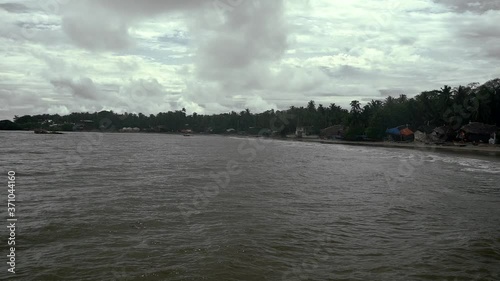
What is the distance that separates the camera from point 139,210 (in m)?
12.5

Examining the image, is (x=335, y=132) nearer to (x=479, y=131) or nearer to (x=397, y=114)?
(x=397, y=114)

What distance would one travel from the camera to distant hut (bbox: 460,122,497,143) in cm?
6256

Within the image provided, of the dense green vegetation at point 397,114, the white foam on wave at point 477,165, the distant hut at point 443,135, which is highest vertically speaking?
the dense green vegetation at point 397,114

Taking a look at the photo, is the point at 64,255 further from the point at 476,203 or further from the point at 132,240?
the point at 476,203

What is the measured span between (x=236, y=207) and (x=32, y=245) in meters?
6.56

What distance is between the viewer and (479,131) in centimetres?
6272

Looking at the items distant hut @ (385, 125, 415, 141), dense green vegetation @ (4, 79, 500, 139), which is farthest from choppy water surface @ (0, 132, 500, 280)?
distant hut @ (385, 125, 415, 141)

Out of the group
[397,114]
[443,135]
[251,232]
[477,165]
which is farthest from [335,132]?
[251,232]

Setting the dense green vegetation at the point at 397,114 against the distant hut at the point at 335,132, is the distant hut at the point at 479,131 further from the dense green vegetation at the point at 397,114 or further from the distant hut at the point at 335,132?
the distant hut at the point at 335,132

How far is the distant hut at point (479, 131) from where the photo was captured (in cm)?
6256

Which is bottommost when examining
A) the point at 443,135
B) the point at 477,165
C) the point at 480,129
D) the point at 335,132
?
the point at 477,165

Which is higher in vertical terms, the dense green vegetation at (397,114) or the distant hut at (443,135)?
the dense green vegetation at (397,114)

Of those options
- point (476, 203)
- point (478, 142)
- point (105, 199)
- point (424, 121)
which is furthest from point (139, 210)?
point (424, 121)

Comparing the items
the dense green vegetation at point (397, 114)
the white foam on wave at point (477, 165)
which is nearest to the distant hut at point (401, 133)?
the dense green vegetation at point (397, 114)
